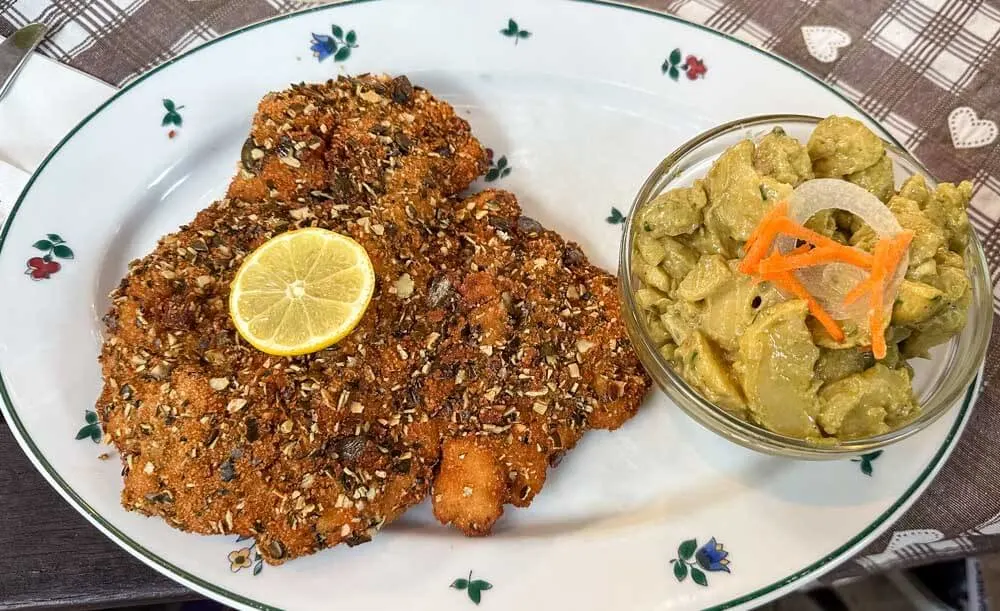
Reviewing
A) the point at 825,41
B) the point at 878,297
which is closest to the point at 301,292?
the point at 878,297

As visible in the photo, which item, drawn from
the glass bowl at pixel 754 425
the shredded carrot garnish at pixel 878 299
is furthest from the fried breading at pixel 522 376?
the shredded carrot garnish at pixel 878 299

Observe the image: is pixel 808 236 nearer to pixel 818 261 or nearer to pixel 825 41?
pixel 818 261

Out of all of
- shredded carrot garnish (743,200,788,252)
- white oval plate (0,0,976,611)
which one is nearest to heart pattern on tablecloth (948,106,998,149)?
white oval plate (0,0,976,611)

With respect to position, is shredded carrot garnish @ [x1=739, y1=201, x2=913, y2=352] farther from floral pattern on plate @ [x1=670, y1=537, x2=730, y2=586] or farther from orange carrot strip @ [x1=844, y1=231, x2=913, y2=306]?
floral pattern on plate @ [x1=670, y1=537, x2=730, y2=586]

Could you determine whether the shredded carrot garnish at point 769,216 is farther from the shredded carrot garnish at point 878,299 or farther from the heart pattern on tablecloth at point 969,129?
the heart pattern on tablecloth at point 969,129

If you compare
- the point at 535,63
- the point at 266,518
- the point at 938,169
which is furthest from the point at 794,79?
the point at 266,518

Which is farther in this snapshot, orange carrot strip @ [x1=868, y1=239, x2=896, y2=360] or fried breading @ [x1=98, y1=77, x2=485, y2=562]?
fried breading @ [x1=98, y1=77, x2=485, y2=562]

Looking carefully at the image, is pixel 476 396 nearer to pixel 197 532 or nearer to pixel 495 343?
pixel 495 343
